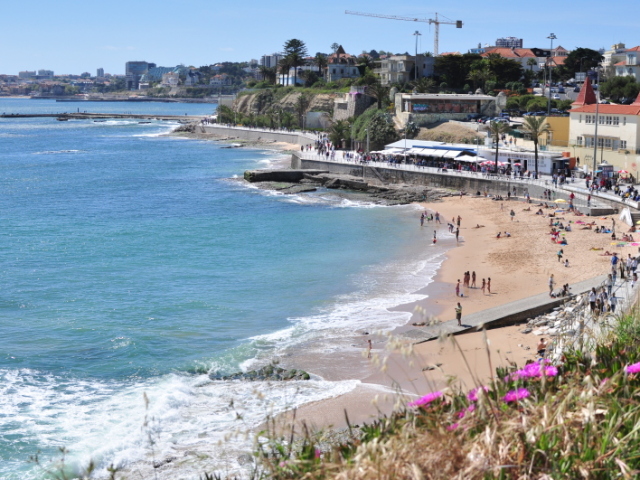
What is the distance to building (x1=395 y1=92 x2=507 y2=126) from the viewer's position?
2461 inches

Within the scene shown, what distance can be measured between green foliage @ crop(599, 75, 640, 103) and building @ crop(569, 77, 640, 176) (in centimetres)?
2325

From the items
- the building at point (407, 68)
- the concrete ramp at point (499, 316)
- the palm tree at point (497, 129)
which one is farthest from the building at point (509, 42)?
the concrete ramp at point (499, 316)

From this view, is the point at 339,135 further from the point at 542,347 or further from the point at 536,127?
the point at 542,347

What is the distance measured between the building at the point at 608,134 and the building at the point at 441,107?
1847 cm

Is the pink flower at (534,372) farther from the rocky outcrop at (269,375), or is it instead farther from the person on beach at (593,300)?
the person on beach at (593,300)

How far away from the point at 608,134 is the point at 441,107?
22.4 meters

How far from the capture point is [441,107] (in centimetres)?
6322

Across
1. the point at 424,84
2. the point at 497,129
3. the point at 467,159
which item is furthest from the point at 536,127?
the point at 424,84

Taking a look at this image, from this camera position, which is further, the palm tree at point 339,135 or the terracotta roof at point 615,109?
the palm tree at point 339,135

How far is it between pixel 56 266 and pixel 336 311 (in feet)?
43.5

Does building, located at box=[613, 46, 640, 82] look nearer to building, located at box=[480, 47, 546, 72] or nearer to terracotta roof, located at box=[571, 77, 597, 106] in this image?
building, located at box=[480, 47, 546, 72]

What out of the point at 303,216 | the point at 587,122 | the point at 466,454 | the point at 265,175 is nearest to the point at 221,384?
the point at 466,454

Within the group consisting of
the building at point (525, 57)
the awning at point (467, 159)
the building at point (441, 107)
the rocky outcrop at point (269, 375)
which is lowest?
the rocky outcrop at point (269, 375)

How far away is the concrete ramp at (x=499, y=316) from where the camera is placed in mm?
20094
